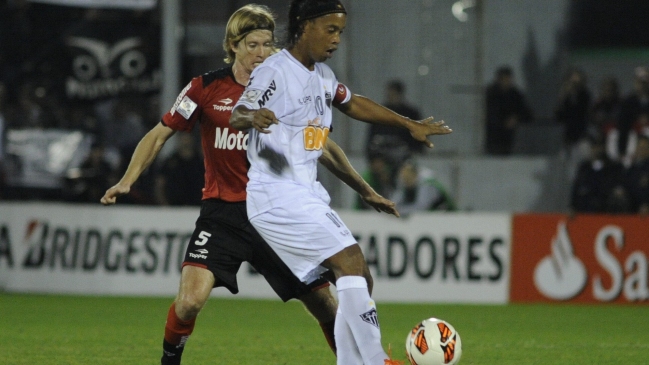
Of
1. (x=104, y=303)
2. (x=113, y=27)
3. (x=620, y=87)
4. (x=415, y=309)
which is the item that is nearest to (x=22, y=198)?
(x=113, y=27)

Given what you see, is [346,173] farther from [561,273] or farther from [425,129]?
[561,273]

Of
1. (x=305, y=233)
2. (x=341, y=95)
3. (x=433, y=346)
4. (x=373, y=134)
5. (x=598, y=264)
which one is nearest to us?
(x=305, y=233)

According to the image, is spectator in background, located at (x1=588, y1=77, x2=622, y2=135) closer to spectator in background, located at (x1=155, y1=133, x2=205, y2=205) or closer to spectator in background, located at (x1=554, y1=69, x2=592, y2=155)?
spectator in background, located at (x1=554, y1=69, x2=592, y2=155)

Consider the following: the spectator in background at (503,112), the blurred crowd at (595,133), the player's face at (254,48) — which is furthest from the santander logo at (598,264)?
the player's face at (254,48)

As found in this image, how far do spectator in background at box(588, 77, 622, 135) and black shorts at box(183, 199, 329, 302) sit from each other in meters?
9.46

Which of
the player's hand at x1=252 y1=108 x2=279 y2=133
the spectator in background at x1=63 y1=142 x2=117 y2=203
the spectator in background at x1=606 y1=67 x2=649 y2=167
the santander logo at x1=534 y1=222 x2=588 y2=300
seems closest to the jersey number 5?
the player's hand at x1=252 y1=108 x2=279 y2=133

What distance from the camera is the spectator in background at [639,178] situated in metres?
13.8

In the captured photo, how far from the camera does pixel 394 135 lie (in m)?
15.1

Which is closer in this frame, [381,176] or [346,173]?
[346,173]

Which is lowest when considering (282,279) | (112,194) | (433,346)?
(433,346)

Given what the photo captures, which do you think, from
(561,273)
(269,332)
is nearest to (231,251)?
(269,332)

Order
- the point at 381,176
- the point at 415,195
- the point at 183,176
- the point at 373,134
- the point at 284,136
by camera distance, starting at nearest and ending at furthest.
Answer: the point at 284,136
the point at 415,195
the point at 381,176
the point at 183,176
the point at 373,134

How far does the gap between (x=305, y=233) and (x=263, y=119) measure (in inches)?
24.3

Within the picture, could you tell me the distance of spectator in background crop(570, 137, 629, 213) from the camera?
13852 millimetres
